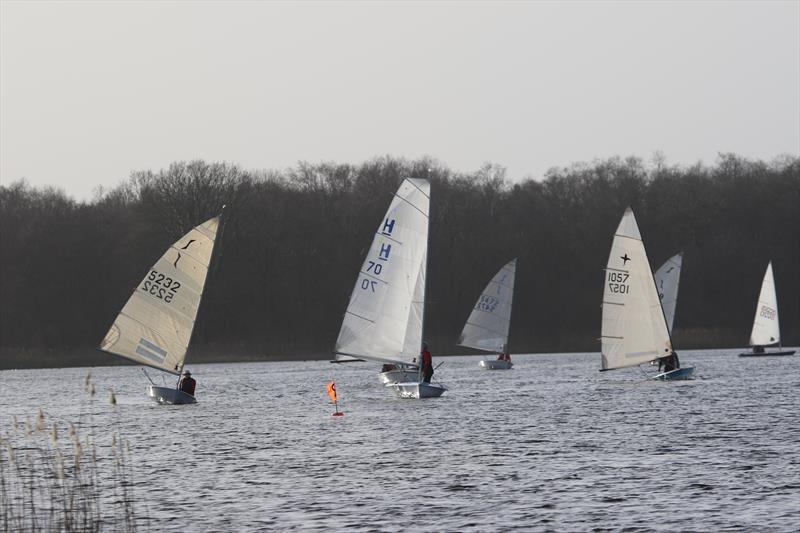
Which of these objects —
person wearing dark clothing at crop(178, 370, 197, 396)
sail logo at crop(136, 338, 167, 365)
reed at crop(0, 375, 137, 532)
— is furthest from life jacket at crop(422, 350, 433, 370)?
reed at crop(0, 375, 137, 532)

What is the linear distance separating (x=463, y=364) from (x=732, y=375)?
30956mm

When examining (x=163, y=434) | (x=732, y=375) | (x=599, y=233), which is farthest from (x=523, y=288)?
(x=163, y=434)

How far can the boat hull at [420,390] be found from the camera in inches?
1911

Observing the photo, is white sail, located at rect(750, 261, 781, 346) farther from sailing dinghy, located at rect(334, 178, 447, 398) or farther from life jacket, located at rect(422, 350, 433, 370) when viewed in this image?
sailing dinghy, located at rect(334, 178, 447, 398)

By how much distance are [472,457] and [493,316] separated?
5728cm

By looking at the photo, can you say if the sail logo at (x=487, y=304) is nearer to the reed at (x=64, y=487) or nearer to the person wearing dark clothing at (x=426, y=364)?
the person wearing dark clothing at (x=426, y=364)

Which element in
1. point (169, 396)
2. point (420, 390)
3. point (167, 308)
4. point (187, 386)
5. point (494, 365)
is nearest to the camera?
point (167, 308)

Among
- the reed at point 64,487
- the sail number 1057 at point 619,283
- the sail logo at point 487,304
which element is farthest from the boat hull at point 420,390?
the sail logo at point 487,304

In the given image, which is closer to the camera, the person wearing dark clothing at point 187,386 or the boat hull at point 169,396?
the boat hull at point 169,396

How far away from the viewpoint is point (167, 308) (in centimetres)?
4725

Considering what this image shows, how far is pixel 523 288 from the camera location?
121 metres

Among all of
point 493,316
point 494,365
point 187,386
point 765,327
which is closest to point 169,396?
point 187,386

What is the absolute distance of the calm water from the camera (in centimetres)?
2267

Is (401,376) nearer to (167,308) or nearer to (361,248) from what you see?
(167,308)
